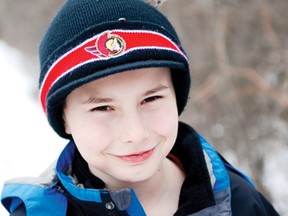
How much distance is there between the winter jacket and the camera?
1.18 metres

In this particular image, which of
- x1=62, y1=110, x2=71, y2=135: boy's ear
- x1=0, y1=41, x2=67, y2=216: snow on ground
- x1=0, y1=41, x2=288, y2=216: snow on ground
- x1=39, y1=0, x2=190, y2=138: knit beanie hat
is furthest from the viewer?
x1=0, y1=41, x2=67, y2=216: snow on ground

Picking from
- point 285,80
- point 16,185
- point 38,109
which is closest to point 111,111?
point 16,185

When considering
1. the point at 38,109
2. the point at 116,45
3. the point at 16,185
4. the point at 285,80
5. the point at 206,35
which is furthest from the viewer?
the point at 38,109

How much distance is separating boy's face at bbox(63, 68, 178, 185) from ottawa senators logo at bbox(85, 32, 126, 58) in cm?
6

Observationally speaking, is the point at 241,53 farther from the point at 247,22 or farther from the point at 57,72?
the point at 57,72

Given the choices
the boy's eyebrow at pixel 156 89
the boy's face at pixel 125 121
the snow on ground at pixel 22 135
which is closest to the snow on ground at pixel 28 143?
the snow on ground at pixel 22 135

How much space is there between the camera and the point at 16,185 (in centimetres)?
129

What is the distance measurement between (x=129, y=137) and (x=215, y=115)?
8.30ft

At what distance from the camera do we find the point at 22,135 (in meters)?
4.72

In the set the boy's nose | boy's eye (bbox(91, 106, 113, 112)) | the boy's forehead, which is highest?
the boy's forehead

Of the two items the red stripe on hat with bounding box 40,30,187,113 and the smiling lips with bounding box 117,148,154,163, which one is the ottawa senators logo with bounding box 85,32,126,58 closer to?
the red stripe on hat with bounding box 40,30,187,113

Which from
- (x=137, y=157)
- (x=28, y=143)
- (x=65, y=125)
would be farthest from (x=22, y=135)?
(x=137, y=157)

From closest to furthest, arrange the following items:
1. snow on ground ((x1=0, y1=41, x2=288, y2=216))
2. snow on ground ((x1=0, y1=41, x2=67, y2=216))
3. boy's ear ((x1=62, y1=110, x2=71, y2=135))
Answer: boy's ear ((x1=62, y1=110, x2=71, y2=135)) → snow on ground ((x1=0, y1=41, x2=288, y2=216)) → snow on ground ((x1=0, y1=41, x2=67, y2=216))

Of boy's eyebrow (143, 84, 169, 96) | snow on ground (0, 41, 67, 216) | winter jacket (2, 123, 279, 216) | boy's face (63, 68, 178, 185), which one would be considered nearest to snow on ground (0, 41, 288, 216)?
snow on ground (0, 41, 67, 216)
